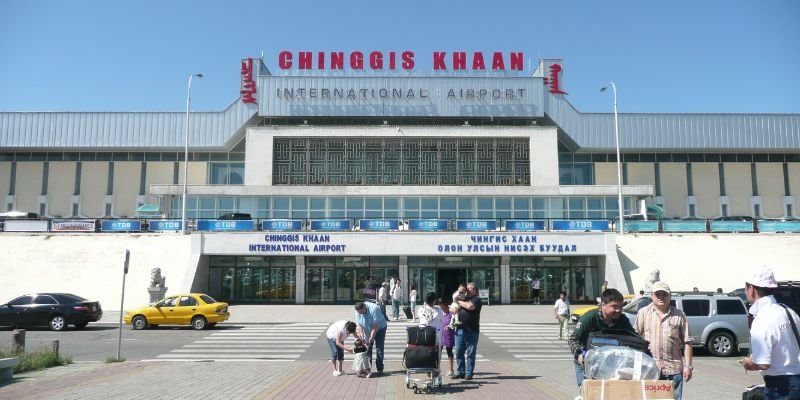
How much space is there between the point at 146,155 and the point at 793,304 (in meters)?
46.5

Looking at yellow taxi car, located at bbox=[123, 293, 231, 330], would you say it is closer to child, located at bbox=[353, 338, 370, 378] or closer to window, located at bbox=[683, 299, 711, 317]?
child, located at bbox=[353, 338, 370, 378]

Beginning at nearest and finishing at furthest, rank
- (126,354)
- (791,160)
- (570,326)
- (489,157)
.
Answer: (126,354) < (570,326) < (489,157) < (791,160)

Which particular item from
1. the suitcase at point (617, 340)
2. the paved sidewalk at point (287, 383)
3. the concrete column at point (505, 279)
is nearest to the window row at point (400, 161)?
the concrete column at point (505, 279)

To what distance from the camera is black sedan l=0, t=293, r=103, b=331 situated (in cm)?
2202

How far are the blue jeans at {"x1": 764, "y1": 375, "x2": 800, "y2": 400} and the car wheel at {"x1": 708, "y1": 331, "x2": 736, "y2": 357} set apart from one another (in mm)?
12137

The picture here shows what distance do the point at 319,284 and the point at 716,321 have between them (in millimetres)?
22345

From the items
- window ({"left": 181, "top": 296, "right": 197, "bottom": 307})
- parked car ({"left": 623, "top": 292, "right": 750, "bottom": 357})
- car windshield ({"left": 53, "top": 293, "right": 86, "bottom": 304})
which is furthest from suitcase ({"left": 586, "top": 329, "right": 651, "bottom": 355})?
car windshield ({"left": 53, "top": 293, "right": 86, "bottom": 304})

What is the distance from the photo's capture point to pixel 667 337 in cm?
659

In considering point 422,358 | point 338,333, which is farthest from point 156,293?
point 422,358

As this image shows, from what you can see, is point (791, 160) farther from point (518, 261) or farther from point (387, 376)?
point (387, 376)

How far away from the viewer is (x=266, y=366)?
1345 centimetres

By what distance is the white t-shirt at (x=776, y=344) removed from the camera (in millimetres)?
4840

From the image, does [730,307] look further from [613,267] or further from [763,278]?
[613,267]

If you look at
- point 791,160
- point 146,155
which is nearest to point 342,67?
point 146,155
